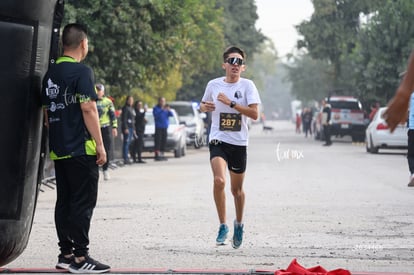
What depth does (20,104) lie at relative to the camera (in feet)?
25.0

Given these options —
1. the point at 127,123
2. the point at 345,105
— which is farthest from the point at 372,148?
the point at 345,105

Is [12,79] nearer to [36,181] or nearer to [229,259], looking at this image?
[36,181]

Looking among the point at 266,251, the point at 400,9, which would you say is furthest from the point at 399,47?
the point at 266,251

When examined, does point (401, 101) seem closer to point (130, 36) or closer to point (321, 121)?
point (130, 36)

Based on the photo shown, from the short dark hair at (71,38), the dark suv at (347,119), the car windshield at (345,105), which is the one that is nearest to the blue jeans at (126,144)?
the short dark hair at (71,38)

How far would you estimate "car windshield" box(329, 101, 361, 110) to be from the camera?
51.7 metres

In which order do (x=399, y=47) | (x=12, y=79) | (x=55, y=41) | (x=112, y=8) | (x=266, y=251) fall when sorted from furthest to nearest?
(x=399, y=47), (x=112, y=8), (x=266, y=251), (x=55, y=41), (x=12, y=79)

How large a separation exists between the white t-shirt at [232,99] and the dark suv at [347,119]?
41.0 m

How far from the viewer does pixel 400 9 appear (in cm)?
4981

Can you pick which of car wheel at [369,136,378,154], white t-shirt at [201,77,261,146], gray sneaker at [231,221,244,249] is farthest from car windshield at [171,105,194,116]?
gray sneaker at [231,221,244,249]

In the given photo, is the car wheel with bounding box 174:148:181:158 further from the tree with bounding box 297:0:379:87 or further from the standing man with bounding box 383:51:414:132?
the standing man with bounding box 383:51:414:132

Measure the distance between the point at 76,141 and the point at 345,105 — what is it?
44.3 meters

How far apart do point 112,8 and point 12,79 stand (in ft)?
67.3

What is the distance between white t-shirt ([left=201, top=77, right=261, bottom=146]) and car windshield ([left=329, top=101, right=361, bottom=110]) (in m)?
41.8
